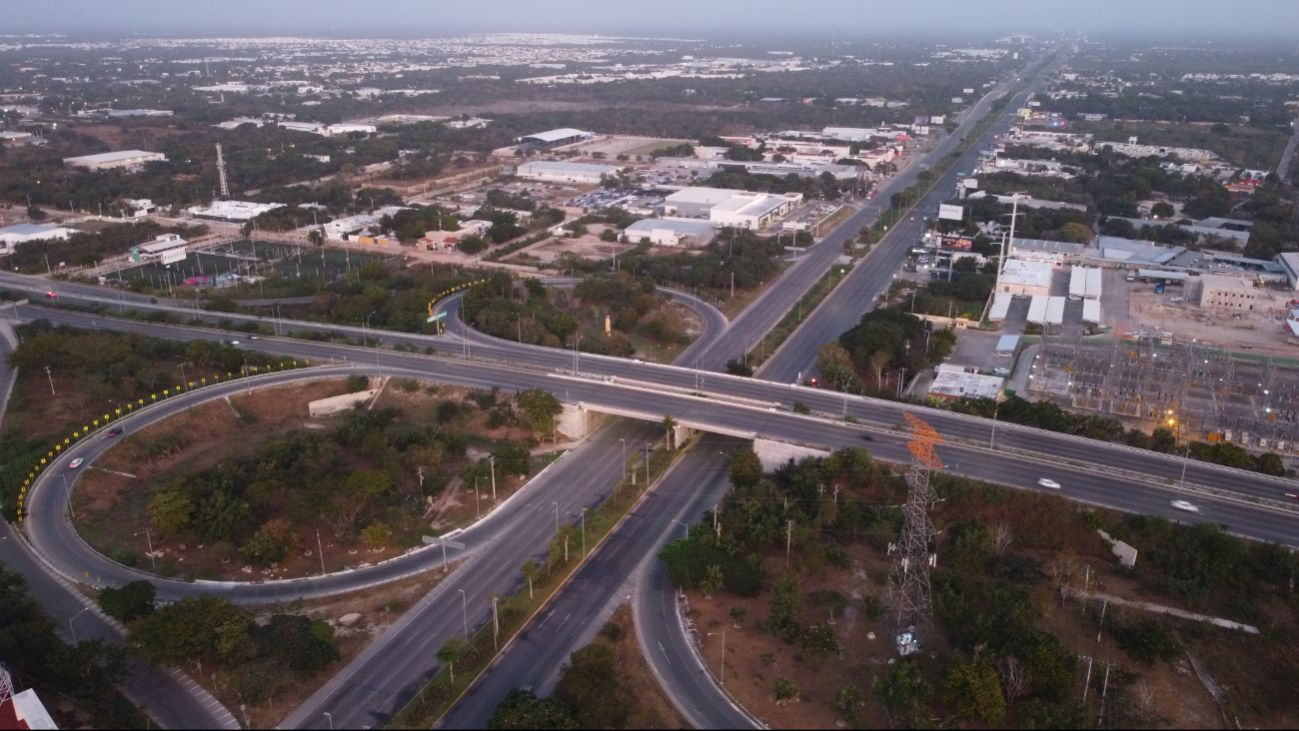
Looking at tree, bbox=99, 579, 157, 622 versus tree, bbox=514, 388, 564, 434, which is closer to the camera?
tree, bbox=99, 579, 157, 622

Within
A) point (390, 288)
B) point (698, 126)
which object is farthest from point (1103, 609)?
point (698, 126)

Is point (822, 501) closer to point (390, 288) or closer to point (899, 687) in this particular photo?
point (899, 687)

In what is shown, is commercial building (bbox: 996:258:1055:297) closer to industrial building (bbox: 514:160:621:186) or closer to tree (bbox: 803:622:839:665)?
tree (bbox: 803:622:839:665)

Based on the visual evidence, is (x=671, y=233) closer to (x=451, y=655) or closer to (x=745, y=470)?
(x=745, y=470)

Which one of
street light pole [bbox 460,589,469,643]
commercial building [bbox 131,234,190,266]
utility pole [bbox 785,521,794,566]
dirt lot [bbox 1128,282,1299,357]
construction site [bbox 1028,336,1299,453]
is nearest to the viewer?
street light pole [bbox 460,589,469,643]

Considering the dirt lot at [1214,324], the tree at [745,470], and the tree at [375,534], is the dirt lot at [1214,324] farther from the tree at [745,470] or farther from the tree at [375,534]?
the tree at [375,534]

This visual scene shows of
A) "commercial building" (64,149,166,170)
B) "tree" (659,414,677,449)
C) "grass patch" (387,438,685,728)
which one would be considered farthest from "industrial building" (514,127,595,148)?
"grass patch" (387,438,685,728)

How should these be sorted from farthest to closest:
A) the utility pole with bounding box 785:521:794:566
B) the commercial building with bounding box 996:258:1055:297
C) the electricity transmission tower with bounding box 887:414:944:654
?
the commercial building with bounding box 996:258:1055:297 < the utility pole with bounding box 785:521:794:566 < the electricity transmission tower with bounding box 887:414:944:654
